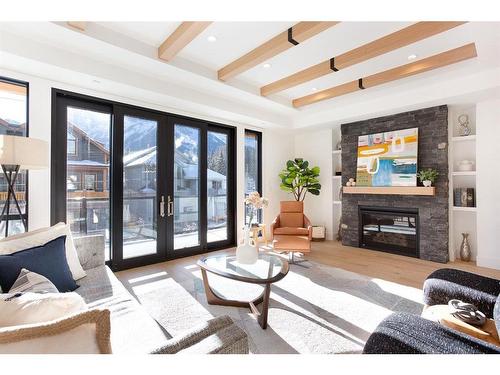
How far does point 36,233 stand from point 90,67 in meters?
2.02

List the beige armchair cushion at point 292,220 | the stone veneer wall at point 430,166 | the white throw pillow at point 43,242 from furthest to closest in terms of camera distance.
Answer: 1. the beige armchair cushion at point 292,220
2. the stone veneer wall at point 430,166
3. the white throw pillow at point 43,242

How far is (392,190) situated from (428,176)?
1.86 ft

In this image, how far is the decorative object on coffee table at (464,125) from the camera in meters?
4.04

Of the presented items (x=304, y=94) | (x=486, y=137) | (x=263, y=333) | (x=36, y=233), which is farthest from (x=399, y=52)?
(x=36, y=233)

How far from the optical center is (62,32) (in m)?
2.41

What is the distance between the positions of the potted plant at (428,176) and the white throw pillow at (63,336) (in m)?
4.70

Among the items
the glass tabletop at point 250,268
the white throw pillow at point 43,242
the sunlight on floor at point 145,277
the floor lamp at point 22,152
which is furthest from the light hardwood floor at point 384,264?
the floor lamp at point 22,152

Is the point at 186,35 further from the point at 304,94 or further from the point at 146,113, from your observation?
the point at 304,94

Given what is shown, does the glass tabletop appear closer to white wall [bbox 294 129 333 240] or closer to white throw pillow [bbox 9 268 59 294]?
white throw pillow [bbox 9 268 59 294]

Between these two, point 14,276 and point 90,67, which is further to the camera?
point 90,67

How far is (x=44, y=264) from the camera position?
5.65ft

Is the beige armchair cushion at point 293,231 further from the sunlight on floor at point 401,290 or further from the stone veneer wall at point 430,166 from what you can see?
the stone veneer wall at point 430,166

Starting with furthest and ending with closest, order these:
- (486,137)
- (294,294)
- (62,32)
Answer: (486,137) < (294,294) < (62,32)

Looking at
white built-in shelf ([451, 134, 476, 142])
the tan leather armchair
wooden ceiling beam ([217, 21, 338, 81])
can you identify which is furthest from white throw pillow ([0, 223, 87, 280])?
white built-in shelf ([451, 134, 476, 142])
